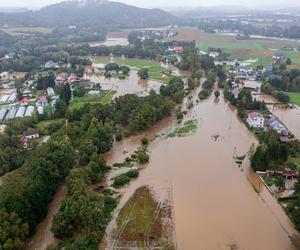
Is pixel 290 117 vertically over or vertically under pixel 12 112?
over

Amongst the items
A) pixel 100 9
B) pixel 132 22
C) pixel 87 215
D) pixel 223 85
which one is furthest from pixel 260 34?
pixel 87 215

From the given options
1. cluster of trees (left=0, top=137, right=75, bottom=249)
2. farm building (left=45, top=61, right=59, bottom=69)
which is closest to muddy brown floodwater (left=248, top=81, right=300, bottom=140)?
cluster of trees (left=0, top=137, right=75, bottom=249)

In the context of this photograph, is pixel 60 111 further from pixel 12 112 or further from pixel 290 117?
pixel 290 117

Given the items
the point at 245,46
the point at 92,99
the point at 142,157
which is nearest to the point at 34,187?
the point at 142,157

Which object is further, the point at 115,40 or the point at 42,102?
the point at 115,40

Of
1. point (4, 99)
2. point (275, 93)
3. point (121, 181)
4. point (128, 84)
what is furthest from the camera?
point (128, 84)

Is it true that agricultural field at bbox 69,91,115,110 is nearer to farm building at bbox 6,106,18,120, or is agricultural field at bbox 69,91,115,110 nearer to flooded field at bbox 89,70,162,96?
flooded field at bbox 89,70,162,96

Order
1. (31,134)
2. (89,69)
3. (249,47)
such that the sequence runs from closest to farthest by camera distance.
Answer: (31,134) < (89,69) < (249,47)
